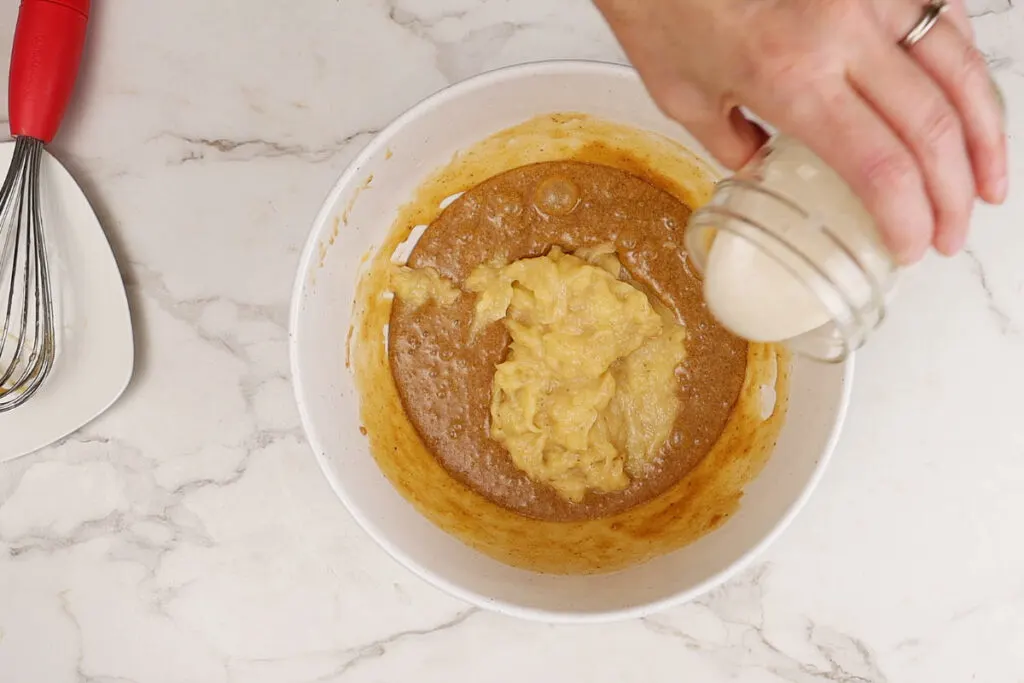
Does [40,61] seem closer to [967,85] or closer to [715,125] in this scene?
[715,125]

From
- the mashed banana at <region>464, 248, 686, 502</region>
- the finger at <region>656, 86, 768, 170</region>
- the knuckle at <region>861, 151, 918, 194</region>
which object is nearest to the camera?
the knuckle at <region>861, 151, 918, 194</region>

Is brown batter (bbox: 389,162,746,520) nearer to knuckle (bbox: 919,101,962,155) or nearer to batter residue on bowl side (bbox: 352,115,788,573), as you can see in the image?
batter residue on bowl side (bbox: 352,115,788,573)

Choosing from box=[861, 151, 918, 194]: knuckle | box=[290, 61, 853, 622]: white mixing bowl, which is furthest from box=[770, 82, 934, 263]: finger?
box=[290, 61, 853, 622]: white mixing bowl

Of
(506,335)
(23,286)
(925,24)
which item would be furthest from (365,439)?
(925,24)

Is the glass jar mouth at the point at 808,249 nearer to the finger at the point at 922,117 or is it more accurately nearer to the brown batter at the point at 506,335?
the finger at the point at 922,117

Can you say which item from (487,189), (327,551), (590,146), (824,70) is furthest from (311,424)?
(824,70)

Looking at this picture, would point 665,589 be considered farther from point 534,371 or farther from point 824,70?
point 824,70
